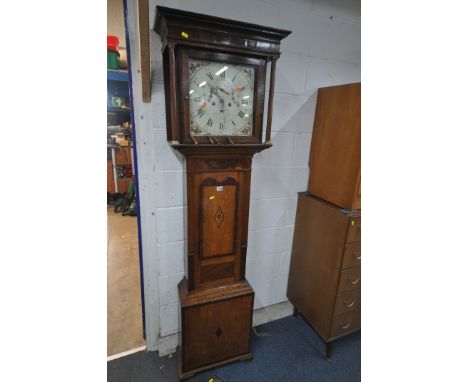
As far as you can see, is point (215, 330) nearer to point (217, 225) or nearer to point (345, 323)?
point (217, 225)

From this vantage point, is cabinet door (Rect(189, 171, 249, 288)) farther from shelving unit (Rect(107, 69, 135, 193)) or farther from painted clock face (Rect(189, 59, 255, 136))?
shelving unit (Rect(107, 69, 135, 193))

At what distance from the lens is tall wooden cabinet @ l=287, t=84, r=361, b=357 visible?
1389 millimetres

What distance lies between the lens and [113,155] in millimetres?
4059

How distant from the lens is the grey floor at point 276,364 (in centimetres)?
149

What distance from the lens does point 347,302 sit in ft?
5.16

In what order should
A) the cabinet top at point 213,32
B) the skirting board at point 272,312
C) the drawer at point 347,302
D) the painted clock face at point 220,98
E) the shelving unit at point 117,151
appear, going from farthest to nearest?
1. the shelving unit at point 117,151
2. the skirting board at point 272,312
3. the drawer at point 347,302
4. the painted clock face at point 220,98
5. the cabinet top at point 213,32

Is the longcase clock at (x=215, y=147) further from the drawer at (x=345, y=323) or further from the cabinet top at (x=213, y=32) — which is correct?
the drawer at (x=345, y=323)

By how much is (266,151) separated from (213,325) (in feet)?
3.40

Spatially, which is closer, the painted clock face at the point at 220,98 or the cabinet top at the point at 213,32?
the cabinet top at the point at 213,32

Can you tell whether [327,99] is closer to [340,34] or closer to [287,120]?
[287,120]

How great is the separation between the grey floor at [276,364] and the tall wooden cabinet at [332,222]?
0.43ft

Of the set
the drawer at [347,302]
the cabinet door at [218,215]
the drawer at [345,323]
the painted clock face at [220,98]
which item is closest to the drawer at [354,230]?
the drawer at [347,302]

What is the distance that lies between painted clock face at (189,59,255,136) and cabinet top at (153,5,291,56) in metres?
0.08

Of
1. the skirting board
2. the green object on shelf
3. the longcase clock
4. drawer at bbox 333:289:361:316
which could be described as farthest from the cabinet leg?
the green object on shelf
